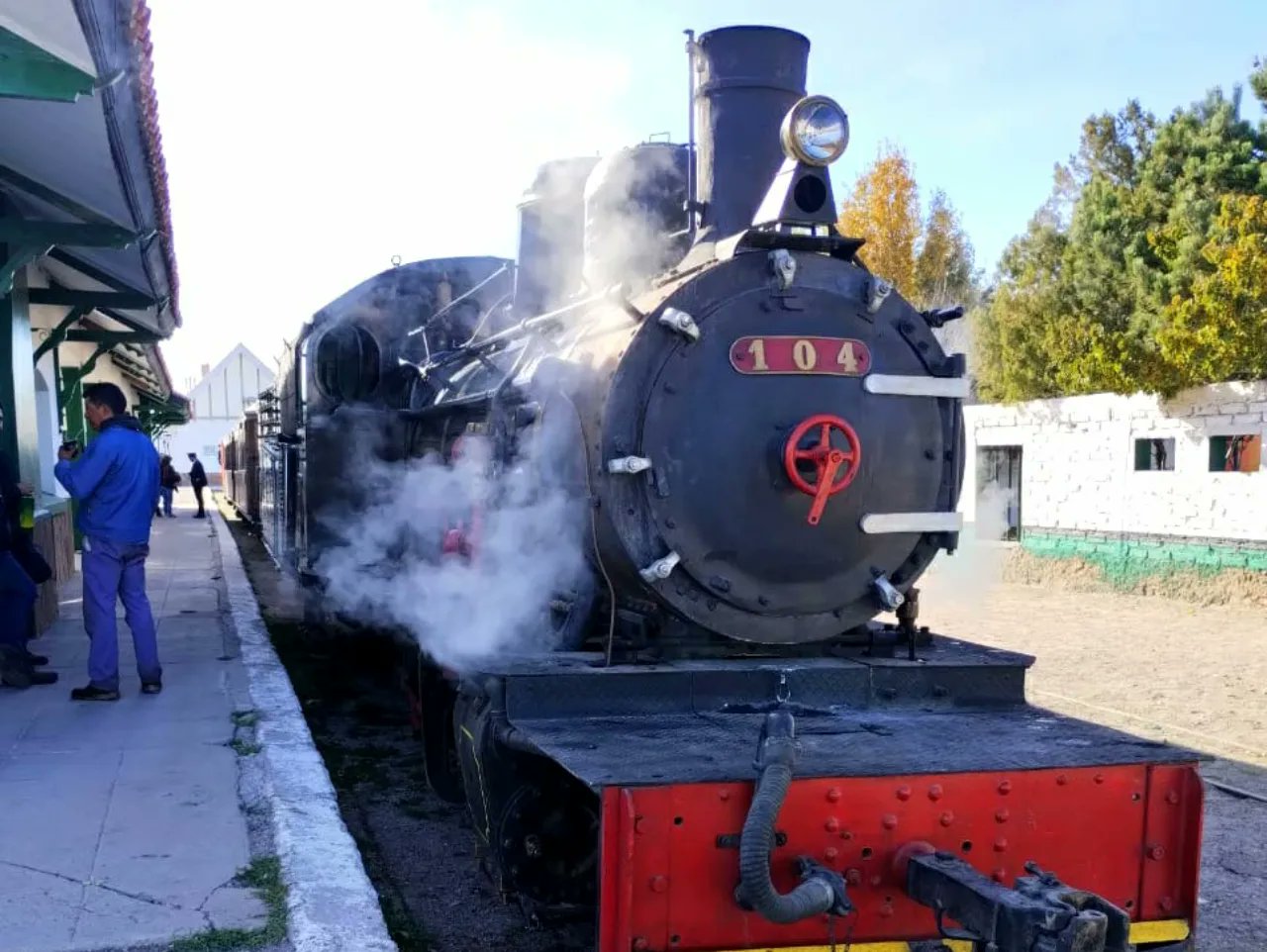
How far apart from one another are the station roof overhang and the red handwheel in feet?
7.91

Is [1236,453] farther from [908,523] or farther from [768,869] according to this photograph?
[768,869]

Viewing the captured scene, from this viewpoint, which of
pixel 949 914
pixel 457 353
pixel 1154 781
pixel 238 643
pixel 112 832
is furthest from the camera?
pixel 238 643

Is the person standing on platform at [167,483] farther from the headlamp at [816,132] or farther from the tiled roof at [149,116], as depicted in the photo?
the headlamp at [816,132]

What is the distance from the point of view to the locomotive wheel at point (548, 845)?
3.00 m

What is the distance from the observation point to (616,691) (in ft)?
10.2

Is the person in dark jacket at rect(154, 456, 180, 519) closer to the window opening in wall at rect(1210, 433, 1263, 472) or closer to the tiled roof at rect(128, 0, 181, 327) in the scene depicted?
the tiled roof at rect(128, 0, 181, 327)

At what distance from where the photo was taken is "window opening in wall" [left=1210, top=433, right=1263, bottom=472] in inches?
442

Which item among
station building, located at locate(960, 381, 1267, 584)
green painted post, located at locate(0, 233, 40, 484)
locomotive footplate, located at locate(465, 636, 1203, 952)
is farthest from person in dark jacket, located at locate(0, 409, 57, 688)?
station building, located at locate(960, 381, 1267, 584)

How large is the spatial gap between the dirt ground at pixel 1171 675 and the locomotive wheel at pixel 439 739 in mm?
1984

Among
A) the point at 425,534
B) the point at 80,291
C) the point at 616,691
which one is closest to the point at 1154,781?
the point at 616,691

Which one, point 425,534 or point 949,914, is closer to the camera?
point 949,914

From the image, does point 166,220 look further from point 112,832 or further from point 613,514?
point 613,514

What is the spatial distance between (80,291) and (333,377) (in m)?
4.60

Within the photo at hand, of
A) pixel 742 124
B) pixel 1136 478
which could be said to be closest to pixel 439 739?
pixel 742 124
